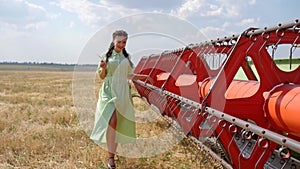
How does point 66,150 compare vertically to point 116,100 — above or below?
below

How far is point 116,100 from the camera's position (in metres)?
4.15

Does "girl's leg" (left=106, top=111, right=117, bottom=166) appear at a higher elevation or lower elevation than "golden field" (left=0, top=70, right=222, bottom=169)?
higher

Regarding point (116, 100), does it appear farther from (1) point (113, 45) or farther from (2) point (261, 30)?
(2) point (261, 30)

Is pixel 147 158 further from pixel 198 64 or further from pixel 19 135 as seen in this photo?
pixel 19 135

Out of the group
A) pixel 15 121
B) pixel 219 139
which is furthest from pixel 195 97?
pixel 15 121

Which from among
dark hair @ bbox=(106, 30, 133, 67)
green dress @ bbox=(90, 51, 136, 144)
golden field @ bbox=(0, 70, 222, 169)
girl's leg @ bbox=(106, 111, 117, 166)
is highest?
dark hair @ bbox=(106, 30, 133, 67)

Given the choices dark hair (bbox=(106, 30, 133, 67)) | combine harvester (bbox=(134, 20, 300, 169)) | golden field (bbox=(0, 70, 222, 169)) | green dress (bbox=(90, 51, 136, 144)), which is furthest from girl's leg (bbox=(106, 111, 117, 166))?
combine harvester (bbox=(134, 20, 300, 169))

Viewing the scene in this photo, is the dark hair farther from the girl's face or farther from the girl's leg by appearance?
the girl's leg

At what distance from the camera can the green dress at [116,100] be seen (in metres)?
4.15

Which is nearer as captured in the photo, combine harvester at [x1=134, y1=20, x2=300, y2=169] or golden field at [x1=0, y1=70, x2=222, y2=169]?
combine harvester at [x1=134, y1=20, x2=300, y2=169]

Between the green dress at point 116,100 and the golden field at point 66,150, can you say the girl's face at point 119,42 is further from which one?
the golden field at point 66,150

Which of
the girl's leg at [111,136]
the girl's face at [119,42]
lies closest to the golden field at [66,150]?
the girl's leg at [111,136]

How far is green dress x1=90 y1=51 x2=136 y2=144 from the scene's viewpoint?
13.6ft

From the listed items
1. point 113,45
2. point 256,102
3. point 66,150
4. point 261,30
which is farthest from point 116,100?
point 261,30
